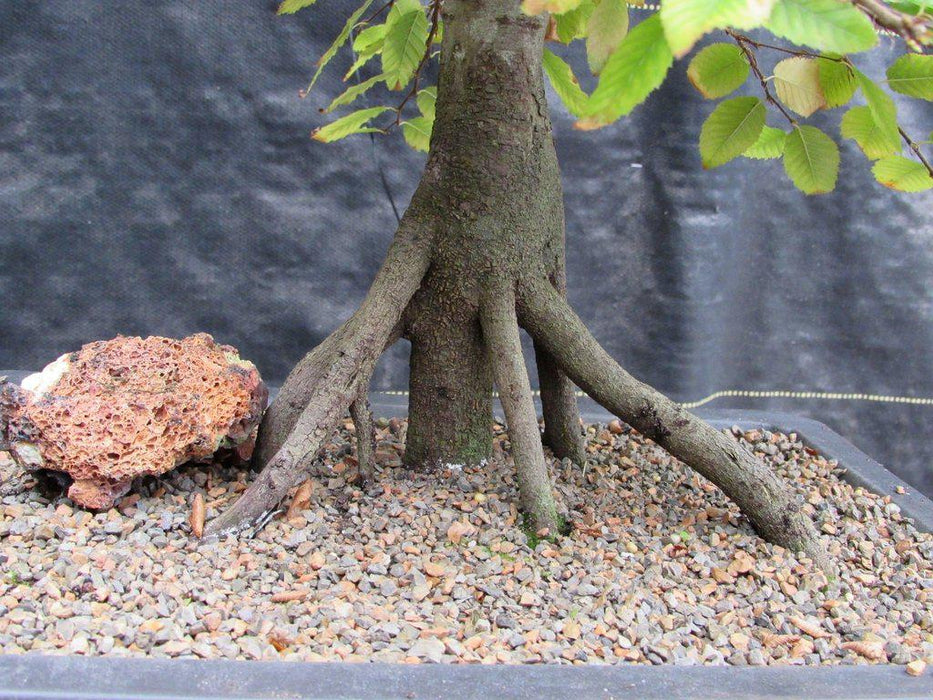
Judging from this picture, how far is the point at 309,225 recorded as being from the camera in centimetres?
193

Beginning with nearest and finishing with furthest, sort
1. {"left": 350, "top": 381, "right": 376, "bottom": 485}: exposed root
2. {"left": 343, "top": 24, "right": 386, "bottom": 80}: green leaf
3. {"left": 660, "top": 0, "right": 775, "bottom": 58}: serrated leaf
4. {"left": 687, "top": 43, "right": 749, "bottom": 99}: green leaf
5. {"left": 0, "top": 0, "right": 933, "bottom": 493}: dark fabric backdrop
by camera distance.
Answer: {"left": 660, "top": 0, "right": 775, "bottom": 58}: serrated leaf → {"left": 687, "top": 43, "right": 749, "bottom": 99}: green leaf → {"left": 350, "top": 381, "right": 376, "bottom": 485}: exposed root → {"left": 343, "top": 24, "right": 386, "bottom": 80}: green leaf → {"left": 0, "top": 0, "right": 933, "bottom": 493}: dark fabric backdrop

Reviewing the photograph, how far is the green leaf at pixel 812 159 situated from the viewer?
1066 millimetres

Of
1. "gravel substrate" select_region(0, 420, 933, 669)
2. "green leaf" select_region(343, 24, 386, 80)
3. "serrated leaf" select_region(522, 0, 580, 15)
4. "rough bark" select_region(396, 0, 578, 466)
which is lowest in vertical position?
"gravel substrate" select_region(0, 420, 933, 669)

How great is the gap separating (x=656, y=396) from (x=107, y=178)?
1.20 meters

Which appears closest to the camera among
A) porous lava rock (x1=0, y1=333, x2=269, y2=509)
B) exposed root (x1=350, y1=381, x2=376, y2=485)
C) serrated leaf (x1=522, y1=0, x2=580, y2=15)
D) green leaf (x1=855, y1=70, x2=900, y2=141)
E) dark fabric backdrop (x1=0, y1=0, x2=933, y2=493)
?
serrated leaf (x1=522, y1=0, x2=580, y2=15)

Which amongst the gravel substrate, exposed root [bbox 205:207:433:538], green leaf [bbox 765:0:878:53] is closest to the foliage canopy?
green leaf [bbox 765:0:878:53]

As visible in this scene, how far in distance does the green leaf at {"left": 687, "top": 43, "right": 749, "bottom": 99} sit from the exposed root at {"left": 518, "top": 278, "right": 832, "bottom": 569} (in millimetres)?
375

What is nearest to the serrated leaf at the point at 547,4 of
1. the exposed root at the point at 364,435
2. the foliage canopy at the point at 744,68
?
the foliage canopy at the point at 744,68

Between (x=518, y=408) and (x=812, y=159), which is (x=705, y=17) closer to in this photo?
(x=812, y=159)

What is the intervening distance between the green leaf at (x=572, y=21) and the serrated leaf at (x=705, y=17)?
670 millimetres

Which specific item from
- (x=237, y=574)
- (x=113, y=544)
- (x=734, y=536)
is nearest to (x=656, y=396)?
(x=734, y=536)

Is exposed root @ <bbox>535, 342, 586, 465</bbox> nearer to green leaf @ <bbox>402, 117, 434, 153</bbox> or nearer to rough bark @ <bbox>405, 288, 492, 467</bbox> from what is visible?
rough bark @ <bbox>405, 288, 492, 467</bbox>

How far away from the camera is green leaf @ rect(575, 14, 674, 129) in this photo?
61cm

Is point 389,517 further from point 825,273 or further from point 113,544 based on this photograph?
point 825,273
